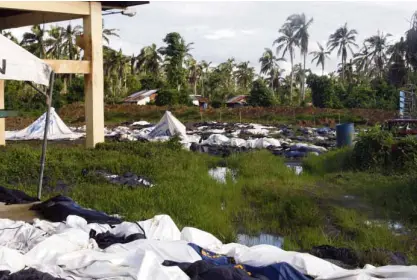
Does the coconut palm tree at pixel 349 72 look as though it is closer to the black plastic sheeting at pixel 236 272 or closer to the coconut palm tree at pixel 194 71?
the coconut palm tree at pixel 194 71

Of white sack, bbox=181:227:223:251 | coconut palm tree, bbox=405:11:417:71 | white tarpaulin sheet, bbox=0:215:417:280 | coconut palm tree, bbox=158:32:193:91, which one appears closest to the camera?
white tarpaulin sheet, bbox=0:215:417:280

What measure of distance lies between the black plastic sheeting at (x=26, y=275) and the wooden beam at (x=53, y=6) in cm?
746

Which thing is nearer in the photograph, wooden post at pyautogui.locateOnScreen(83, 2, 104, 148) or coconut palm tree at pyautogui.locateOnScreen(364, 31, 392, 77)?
wooden post at pyautogui.locateOnScreen(83, 2, 104, 148)

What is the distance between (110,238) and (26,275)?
4.28 feet

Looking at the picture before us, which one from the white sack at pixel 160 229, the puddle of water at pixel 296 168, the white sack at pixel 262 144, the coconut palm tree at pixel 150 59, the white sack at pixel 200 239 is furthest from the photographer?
the coconut palm tree at pixel 150 59

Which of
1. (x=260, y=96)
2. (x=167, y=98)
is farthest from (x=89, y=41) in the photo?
(x=260, y=96)

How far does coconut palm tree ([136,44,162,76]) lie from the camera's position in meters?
47.1

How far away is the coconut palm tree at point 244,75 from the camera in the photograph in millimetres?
55034

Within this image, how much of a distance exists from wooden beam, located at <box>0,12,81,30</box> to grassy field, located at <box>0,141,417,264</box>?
283 centimetres

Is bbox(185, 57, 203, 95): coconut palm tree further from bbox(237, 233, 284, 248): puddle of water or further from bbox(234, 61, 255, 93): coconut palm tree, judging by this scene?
bbox(237, 233, 284, 248): puddle of water

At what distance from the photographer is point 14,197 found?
6.83m

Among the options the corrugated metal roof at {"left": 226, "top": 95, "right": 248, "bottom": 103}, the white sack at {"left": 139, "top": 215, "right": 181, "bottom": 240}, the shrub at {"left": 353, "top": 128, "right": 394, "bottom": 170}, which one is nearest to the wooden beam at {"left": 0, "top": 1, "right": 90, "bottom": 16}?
the shrub at {"left": 353, "top": 128, "right": 394, "bottom": 170}

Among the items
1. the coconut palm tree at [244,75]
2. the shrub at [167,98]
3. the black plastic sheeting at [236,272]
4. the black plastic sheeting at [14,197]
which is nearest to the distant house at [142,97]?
the shrub at [167,98]

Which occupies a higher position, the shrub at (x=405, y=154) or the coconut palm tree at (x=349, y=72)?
the coconut palm tree at (x=349, y=72)
